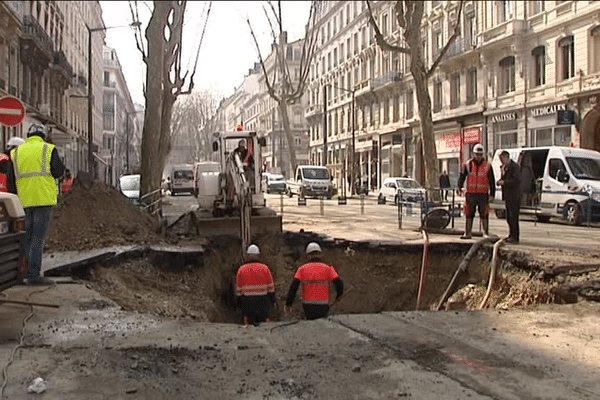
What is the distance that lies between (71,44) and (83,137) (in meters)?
8.50

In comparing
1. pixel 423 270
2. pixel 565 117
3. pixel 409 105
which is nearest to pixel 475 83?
pixel 409 105

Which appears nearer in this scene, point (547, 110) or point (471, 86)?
point (547, 110)

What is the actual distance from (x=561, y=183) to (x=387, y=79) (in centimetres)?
2968

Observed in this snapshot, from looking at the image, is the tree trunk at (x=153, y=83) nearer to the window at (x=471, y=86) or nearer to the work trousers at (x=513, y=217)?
the work trousers at (x=513, y=217)

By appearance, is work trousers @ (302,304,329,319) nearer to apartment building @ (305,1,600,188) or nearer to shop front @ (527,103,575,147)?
apartment building @ (305,1,600,188)

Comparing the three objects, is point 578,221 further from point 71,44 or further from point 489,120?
point 71,44

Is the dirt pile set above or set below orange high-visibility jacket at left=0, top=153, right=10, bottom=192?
below

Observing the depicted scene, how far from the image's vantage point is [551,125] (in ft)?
89.4

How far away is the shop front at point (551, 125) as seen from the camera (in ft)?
85.1

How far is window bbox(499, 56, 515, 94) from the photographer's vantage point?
30991 mm

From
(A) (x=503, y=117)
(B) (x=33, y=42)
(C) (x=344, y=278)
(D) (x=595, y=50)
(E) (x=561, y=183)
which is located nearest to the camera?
(C) (x=344, y=278)

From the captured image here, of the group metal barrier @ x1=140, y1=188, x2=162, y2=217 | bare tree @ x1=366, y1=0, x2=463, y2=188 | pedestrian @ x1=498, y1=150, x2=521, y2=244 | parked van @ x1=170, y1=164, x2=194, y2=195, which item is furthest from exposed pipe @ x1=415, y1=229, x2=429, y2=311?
parked van @ x1=170, y1=164, x2=194, y2=195

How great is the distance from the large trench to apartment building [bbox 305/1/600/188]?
17.2m

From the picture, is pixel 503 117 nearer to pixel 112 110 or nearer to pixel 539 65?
pixel 539 65
